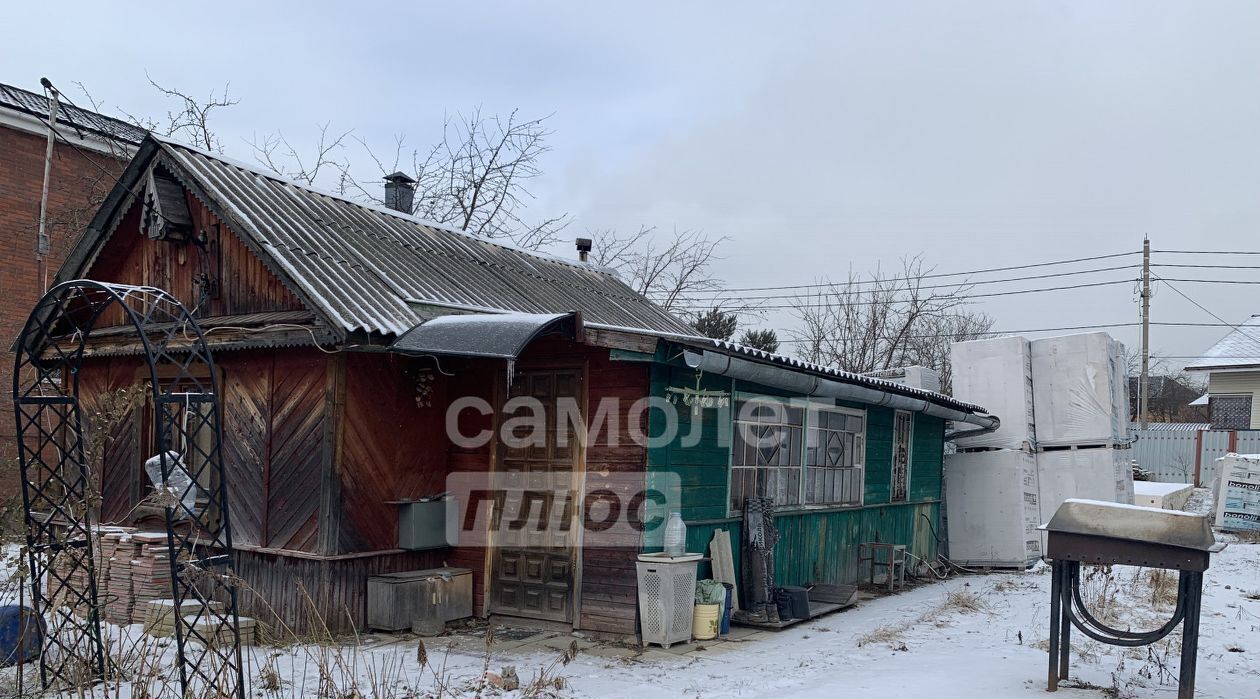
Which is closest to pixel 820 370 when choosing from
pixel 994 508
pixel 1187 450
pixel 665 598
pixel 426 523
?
pixel 665 598

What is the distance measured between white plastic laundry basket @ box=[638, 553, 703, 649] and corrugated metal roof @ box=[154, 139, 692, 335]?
9.27 feet

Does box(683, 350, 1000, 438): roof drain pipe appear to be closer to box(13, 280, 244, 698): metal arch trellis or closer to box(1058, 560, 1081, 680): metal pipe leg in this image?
box(1058, 560, 1081, 680): metal pipe leg

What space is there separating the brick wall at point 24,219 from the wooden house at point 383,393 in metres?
6.58

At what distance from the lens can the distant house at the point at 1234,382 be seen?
79.9ft

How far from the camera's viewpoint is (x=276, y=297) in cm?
870

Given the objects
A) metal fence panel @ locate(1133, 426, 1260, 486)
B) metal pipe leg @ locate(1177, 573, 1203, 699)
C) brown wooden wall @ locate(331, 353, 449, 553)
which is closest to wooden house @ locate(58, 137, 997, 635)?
brown wooden wall @ locate(331, 353, 449, 553)

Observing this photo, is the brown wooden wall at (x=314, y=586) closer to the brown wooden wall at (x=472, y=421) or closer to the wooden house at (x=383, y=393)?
the wooden house at (x=383, y=393)

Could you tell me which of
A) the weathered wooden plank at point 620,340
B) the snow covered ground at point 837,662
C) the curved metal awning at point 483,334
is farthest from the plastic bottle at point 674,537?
the curved metal awning at point 483,334

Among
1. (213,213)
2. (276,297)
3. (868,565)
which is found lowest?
(868,565)

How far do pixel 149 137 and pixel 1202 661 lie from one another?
10.1 m

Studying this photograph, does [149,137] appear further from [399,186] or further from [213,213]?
[399,186]

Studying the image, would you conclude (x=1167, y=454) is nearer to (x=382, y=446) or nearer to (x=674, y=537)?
(x=674, y=537)

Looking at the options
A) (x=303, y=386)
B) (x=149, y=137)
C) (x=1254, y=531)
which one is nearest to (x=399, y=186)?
(x=149, y=137)

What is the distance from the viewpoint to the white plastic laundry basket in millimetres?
7906
